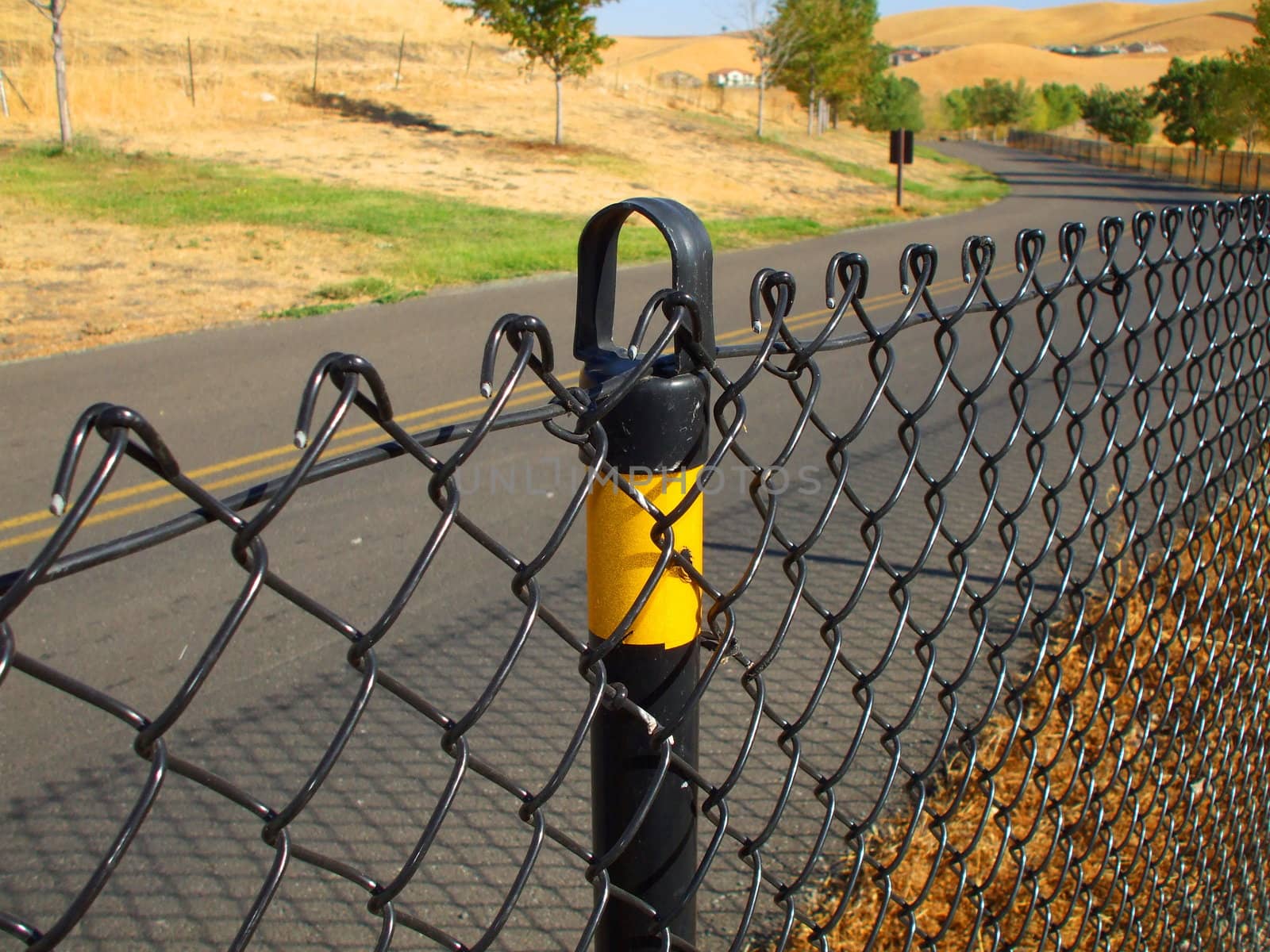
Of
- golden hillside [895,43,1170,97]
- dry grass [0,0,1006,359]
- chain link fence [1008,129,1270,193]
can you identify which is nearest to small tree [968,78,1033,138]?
golden hillside [895,43,1170,97]

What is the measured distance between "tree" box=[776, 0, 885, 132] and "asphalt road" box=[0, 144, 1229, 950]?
36380mm

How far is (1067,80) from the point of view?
118375 mm

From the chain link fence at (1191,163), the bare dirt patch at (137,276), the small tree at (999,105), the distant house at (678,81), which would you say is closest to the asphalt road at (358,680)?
the bare dirt patch at (137,276)

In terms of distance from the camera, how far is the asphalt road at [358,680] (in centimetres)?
302

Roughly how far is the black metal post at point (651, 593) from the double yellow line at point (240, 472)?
3598 millimetres

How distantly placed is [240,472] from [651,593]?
5978mm

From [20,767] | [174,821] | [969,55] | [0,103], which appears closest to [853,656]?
[174,821]

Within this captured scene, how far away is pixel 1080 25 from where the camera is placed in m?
171

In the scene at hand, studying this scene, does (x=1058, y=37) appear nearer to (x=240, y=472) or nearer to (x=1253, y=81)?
(x=1253, y=81)

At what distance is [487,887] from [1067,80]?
431 ft

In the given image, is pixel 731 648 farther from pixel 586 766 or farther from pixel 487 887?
pixel 586 766

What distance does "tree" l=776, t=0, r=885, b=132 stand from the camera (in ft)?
134

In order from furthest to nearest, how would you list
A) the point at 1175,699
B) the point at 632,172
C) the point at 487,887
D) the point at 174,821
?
the point at 632,172, the point at 174,821, the point at 487,887, the point at 1175,699

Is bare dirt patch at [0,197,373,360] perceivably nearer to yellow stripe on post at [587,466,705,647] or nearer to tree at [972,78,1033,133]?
yellow stripe on post at [587,466,705,647]
